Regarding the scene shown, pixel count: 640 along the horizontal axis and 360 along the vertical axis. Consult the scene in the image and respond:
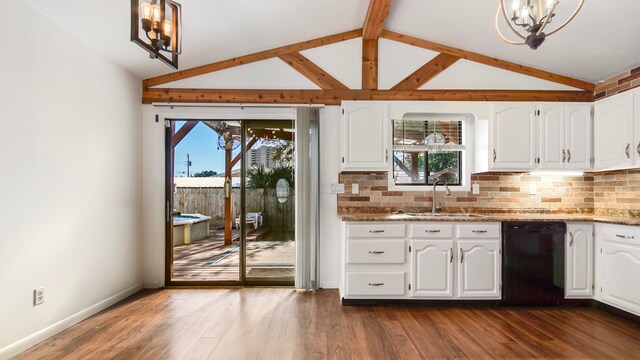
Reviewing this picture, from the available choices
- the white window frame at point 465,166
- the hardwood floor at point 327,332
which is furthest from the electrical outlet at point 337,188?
the hardwood floor at point 327,332

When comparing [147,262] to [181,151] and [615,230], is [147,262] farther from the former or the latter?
[615,230]

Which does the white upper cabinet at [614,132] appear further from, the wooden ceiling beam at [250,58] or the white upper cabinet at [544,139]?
the wooden ceiling beam at [250,58]

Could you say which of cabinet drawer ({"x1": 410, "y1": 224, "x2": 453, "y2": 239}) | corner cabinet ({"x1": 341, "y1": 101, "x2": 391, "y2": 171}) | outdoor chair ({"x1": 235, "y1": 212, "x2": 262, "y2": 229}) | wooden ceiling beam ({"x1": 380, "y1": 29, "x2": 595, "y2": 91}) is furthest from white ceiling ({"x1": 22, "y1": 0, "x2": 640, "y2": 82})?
cabinet drawer ({"x1": 410, "y1": 224, "x2": 453, "y2": 239})

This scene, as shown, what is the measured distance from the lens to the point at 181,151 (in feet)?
13.1

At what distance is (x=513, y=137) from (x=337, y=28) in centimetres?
227

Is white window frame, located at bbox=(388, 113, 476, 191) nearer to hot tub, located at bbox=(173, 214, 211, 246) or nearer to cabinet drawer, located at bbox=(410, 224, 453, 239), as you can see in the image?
cabinet drawer, located at bbox=(410, 224, 453, 239)

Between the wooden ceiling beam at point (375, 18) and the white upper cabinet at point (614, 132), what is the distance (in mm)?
2458

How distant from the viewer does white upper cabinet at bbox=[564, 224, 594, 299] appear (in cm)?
312

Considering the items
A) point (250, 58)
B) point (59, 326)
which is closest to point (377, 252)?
point (250, 58)

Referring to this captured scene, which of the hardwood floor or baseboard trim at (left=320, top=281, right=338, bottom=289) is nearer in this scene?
the hardwood floor

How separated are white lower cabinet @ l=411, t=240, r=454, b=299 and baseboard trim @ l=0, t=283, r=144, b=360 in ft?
9.85

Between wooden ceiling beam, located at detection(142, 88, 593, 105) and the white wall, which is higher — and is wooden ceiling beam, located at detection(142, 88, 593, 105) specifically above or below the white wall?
above

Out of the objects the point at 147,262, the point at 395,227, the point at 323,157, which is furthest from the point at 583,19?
the point at 147,262

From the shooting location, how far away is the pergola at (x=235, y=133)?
152 inches
